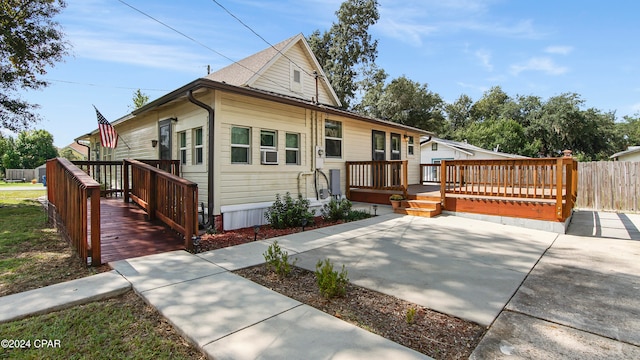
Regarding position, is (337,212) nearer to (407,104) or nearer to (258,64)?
(258,64)

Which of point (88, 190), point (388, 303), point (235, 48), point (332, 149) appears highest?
point (235, 48)

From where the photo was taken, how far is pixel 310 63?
12.9 meters

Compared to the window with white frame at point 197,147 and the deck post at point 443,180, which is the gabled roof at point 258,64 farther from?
the deck post at point 443,180

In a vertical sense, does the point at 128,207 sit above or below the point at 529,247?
above

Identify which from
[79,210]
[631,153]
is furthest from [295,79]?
[631,153]

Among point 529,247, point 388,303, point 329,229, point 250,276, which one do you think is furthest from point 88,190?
point 529,247

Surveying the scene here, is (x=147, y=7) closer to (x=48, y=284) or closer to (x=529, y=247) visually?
(x=48, y=284)

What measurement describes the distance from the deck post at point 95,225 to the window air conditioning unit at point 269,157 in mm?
4001

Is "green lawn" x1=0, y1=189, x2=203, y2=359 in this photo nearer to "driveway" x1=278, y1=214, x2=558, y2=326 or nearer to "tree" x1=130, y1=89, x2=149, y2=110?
"driveway" x1=278, y1=214, x2=558, y2=326

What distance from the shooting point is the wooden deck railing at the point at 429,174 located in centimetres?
1412

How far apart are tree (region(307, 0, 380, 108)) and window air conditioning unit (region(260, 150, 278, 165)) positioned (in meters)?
18.2

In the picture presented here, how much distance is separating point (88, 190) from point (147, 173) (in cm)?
244

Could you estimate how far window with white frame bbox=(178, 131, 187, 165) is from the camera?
7703mm

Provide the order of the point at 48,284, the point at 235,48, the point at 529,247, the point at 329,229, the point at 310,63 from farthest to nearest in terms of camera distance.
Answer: the point at 310,63, the point at 235,48, the point at 329,229, the point at 529,247, the point at 48,284
